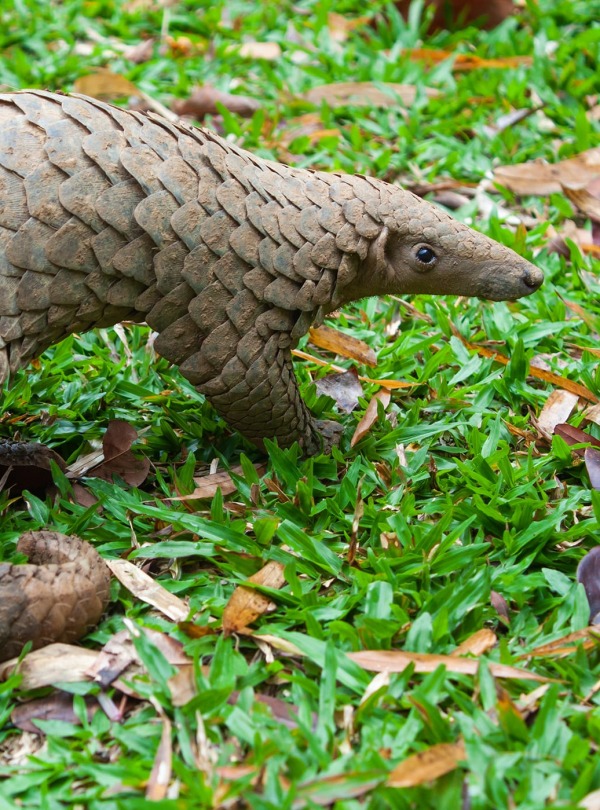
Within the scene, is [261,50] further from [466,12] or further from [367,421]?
[367,421]

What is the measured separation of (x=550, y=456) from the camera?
305 centimetres

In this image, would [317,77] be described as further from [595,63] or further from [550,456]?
[550,456]

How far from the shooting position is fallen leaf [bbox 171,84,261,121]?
508 cm

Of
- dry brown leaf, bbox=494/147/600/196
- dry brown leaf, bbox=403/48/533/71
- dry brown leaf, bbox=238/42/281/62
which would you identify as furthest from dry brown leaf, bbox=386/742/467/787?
dry brown leaf, bbox=238/42/281/62

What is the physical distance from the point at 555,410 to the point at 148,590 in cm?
161

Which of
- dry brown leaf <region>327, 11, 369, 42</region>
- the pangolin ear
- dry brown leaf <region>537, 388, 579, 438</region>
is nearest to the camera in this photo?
the pangolin ear

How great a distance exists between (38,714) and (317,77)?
164 inches

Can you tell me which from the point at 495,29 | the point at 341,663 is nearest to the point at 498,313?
the point at 341,663

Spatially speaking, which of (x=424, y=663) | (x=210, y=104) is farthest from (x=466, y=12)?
(x=424, y=663)

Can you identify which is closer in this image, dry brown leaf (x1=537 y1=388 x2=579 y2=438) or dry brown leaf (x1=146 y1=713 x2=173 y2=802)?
dry brown leaf (x1=146 y1=713 x2=173 y2=802)

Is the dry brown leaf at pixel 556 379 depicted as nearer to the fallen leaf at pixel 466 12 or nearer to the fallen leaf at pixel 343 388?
the fallen leaf at pixel 343 388

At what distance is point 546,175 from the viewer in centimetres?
467

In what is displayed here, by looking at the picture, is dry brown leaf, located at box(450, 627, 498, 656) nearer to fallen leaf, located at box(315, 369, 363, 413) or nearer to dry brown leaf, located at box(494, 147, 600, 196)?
fallen leaf, located at box(315, 369, 363, 413)

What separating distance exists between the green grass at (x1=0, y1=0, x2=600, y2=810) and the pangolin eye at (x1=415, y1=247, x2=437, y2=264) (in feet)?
2.00
